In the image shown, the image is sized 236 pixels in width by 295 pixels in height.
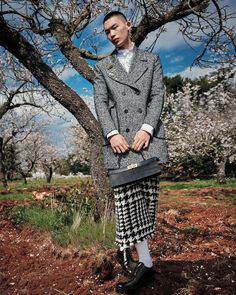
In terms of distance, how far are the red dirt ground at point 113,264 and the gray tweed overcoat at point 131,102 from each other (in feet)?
3.76

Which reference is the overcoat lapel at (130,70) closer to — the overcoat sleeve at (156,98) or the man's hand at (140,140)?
the overcoat sleeve at (156,98)

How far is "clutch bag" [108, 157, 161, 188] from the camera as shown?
115 inches

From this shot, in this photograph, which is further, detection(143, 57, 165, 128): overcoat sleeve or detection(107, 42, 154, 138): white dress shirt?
detection(107, 42, 154, 138): white dress shirt

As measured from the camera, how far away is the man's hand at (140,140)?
9.59 ft

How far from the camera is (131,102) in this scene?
120 inches

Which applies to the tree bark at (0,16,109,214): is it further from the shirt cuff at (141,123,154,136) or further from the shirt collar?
the shirt cuff at (141,123,154,136)

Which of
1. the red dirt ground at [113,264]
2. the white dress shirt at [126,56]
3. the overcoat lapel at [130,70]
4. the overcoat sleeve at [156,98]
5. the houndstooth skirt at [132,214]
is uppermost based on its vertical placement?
the white dress shirt at [126,56]

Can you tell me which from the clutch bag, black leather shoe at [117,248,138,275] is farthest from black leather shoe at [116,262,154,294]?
the clutch bag

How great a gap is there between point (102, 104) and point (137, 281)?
1.48m

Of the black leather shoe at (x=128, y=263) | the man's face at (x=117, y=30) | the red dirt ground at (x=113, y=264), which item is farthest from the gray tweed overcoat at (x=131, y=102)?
the red dirt ground at (x=113, y=264)

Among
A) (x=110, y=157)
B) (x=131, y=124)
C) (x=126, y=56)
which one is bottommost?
(x=110, y=157)

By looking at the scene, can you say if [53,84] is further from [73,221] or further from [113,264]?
[113,264]

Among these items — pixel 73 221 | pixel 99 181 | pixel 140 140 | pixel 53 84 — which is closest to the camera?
pixel 140 140

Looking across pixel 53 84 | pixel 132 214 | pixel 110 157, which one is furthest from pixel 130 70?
pixel 53 84
